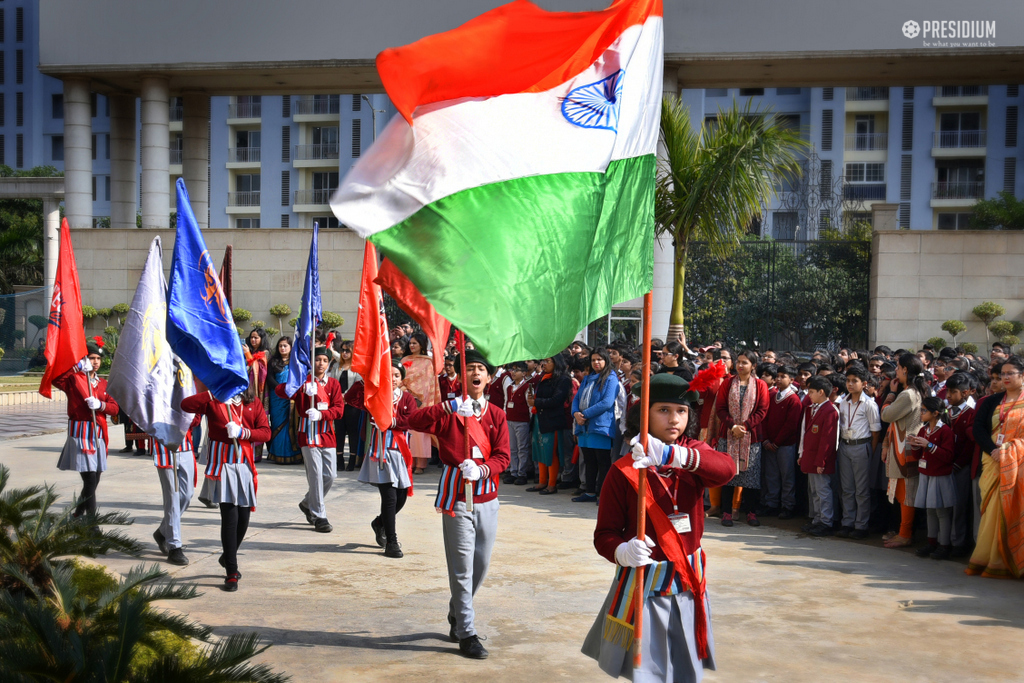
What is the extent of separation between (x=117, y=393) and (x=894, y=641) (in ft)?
21.3

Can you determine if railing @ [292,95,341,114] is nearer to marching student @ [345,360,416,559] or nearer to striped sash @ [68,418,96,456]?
striped sash @ [68,418,96,456]

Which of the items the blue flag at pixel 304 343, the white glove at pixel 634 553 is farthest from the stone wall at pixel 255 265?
the white glove at pixel 634 553

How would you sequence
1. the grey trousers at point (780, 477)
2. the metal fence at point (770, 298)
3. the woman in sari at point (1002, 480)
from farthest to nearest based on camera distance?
the metal fence at point (770, 298), the grey trousers at point (780, 477), the woman in sari at point (1002, 480)

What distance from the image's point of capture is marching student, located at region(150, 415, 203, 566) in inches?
330

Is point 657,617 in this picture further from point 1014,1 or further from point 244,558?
point 1014,1

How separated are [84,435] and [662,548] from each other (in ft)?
23.2

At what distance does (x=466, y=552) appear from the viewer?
20.3 feet

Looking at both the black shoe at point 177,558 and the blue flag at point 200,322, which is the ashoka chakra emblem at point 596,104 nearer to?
the blue flag at point 200,322

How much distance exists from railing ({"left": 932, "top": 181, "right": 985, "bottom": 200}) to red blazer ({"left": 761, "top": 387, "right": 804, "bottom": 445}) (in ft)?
156

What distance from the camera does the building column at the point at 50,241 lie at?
28516 mm

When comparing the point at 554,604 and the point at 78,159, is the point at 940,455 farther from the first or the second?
the point at 78,159

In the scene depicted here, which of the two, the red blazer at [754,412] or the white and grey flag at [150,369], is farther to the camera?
the red blazer at [754,412]

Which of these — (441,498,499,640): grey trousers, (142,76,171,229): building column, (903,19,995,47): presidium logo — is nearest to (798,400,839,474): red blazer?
(441,498,499,640): grey trousers

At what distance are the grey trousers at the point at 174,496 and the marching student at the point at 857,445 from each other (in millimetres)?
6402
